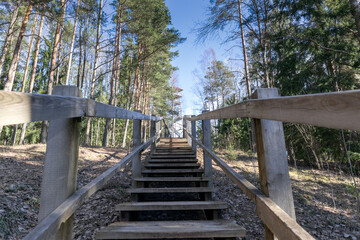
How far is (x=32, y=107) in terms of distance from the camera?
0.72m

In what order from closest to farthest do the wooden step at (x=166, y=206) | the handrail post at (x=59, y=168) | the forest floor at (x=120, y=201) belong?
1. the handrail post at (x=59, y=168)
2. the wooden step at (x=166, y=206)
3. the forest floor at (x=120, y=201)

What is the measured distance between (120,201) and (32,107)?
2948mm

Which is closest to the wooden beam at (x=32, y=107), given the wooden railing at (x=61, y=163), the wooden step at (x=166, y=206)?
the wooden railing at (x=61, y=163)

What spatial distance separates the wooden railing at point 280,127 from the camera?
0.55 meters

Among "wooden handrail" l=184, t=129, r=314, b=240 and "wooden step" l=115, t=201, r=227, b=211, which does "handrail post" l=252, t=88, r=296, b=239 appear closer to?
"wooden handrail" l=184, t=129, r=314, b=240

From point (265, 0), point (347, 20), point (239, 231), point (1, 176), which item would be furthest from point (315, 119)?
point (265, 0)

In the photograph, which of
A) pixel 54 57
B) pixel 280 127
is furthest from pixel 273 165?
pixel 54 57

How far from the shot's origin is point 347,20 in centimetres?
648

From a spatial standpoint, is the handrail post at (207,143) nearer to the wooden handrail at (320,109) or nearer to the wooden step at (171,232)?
the wooden step at (171,232)

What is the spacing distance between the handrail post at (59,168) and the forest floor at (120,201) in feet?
5.17

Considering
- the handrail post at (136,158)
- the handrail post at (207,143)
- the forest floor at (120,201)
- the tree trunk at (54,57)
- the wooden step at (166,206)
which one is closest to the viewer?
the wooden step at (166,206)

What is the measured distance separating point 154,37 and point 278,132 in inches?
479

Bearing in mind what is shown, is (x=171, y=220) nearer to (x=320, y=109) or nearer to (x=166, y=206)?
(x=166, y=206)

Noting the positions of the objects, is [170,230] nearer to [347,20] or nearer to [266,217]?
[266,217]
